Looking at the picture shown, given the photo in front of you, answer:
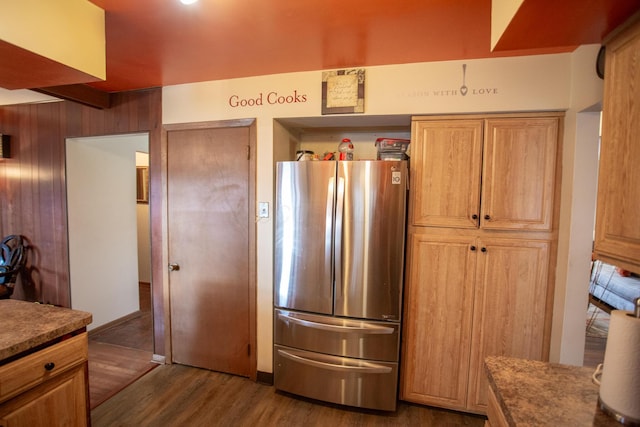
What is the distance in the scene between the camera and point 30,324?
1299mm

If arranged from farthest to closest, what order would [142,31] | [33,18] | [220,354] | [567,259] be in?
[220,354] < [567,259] < [142,31] < [33,18]

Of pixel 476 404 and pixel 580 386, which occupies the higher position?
pixel 580 386

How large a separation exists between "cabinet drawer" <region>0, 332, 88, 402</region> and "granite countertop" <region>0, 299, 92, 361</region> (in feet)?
0.15

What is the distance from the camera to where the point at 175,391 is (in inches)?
88.0

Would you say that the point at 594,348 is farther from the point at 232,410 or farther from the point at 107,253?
the point at 107,253

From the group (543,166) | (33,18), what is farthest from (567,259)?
(33,18)

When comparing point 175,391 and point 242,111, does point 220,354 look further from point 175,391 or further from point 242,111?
point 242,111

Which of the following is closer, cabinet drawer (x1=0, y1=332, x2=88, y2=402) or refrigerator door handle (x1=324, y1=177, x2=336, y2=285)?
cabinet drawer (x1=0, y1=332, x2=88, y2=402)

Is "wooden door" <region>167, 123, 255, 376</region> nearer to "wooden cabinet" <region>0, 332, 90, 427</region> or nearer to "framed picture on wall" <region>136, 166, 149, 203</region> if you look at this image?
"wooden cabinet" <region>0, 332, 90, 427</region>

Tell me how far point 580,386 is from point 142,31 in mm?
2598

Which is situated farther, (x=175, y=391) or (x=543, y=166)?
(x=175, y=391)

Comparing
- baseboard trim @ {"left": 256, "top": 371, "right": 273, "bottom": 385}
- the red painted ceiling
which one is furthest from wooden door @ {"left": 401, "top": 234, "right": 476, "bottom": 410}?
the red painted ceiling

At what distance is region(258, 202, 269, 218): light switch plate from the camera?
2.27m

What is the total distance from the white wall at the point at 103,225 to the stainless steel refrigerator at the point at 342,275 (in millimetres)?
2129
